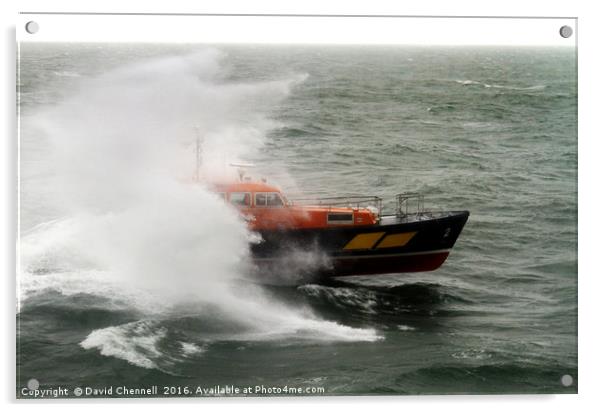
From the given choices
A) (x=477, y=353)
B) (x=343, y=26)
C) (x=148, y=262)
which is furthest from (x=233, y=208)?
(x=477, y=353)

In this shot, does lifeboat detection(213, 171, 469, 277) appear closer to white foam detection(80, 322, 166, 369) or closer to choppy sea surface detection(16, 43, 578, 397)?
choppy sea surface detection(16, 43, 578, 397)

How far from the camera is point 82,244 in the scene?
9.02m

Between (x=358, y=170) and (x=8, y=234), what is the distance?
3824 millimetres

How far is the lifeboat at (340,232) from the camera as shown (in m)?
9.60

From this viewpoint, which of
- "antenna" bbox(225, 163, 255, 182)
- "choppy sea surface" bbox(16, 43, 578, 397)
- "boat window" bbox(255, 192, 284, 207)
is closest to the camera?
"choppy sea surface" bbox(16, 43, 578, 397)

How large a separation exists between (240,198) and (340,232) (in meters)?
1.25

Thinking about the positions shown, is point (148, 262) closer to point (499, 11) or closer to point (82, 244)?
point (82, 244)

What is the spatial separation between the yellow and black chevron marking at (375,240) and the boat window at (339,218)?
0.22 metres

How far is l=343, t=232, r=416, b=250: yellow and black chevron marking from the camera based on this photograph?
980 cm

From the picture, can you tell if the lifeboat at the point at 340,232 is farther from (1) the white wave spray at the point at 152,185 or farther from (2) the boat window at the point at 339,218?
(1) the white wave spray at the point at 152,185

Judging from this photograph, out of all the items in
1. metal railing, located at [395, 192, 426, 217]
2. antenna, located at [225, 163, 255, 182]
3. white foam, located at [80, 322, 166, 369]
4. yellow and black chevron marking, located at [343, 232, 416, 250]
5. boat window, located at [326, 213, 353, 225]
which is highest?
antenna, located at [225, 163, 255, 182]

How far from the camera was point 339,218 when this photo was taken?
9750 millimetres

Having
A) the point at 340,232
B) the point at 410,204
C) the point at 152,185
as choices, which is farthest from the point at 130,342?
the point at 410,204

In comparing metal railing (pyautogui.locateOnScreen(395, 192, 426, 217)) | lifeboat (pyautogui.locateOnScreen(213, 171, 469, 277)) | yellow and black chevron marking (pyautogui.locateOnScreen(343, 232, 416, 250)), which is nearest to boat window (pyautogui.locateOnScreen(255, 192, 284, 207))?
lifeboat (pyautogui.locateOnScreen(213, 171, 469, 277))
